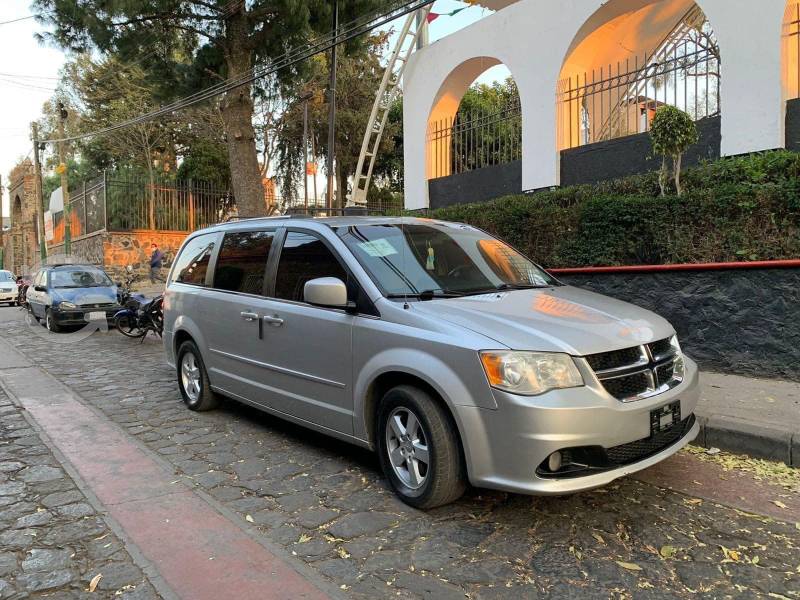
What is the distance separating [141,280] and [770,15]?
1872cm

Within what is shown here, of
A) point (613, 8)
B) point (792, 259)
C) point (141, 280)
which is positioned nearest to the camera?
point (792, 259)

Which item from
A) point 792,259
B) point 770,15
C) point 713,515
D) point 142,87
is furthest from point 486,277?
point 142,87

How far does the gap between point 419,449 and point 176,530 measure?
1.42 meters

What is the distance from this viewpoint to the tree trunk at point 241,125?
12.0 m

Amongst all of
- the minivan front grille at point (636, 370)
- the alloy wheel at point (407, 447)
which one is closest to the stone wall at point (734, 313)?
the minivan front grille at point (636, 370)

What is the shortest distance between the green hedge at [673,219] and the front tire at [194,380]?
15.3ft

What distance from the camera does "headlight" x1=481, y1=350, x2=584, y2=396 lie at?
308 centimetres

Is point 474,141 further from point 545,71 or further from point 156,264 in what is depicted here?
point 156,264

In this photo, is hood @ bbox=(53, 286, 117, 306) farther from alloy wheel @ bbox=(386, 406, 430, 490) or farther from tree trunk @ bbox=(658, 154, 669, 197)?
alloy wheel @ bbox=(386, 406, 430, 490)

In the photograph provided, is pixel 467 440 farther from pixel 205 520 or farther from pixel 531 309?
pixel 205 520

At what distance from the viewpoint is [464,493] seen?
3.62 metres

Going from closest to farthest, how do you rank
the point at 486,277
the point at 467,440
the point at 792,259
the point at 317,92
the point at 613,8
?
the point at 467,440, the point at 486,277, the point at 792,259, the point at 613,8, the point at 317,92

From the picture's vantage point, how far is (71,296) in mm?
12836

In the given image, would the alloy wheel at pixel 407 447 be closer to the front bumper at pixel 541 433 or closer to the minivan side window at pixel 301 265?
the front bumper at pixel 541 433
